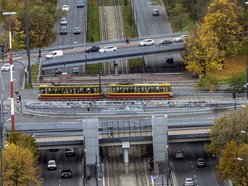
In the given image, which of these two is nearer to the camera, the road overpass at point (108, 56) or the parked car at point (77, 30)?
the road overpass at point (108, 56)

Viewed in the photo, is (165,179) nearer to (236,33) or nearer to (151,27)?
(236,33)

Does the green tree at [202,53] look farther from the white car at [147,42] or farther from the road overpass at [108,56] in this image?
the white car at [147,42]

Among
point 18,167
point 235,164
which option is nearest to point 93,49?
point 18,167

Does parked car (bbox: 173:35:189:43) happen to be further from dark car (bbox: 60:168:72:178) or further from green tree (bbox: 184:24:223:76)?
dark car (bbox: 60:168:72:178)

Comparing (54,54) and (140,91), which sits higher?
(54,54)

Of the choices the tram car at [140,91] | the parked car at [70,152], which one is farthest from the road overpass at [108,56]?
the parked car at [70,152]

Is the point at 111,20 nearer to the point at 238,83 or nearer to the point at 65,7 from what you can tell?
the point at 65,7
